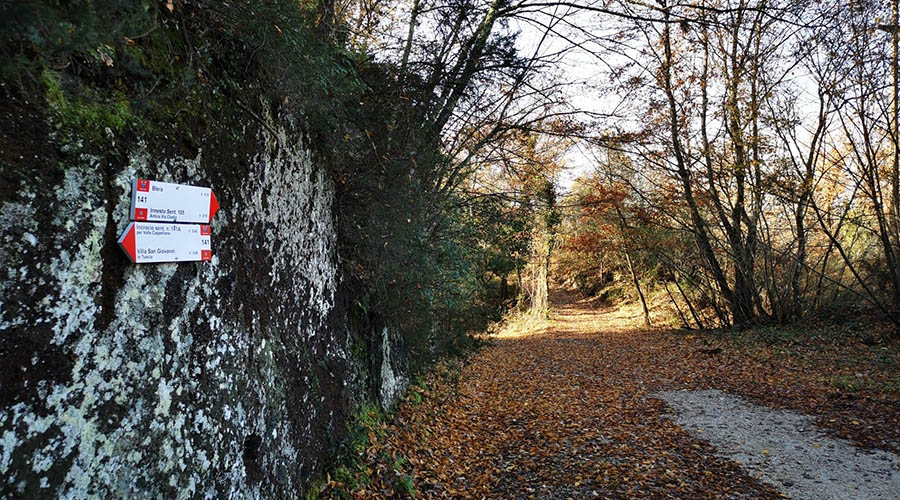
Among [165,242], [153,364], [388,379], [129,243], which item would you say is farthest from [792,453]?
[129,243]

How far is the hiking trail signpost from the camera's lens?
7.48 ft

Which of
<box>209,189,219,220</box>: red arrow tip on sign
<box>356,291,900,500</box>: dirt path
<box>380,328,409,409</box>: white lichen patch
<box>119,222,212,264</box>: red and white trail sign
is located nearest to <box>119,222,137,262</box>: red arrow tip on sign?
<box>119,222,212,264</box>: red and white trail sign

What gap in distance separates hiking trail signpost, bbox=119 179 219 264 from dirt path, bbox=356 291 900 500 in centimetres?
332

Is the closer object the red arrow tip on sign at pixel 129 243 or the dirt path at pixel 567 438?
the red arrow tip on sign at pixel 129 243

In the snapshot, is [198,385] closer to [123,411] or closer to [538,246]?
[123,411]

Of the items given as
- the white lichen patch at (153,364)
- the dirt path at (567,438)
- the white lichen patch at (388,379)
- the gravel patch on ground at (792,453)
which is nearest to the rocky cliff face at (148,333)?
the white lichen patch at (153,364)

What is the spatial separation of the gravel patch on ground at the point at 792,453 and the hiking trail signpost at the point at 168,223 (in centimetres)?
564

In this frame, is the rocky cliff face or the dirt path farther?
the dirt path

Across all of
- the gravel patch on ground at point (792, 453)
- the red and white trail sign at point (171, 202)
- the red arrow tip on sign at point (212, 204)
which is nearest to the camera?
the red and white trail sign at point (171, 202)

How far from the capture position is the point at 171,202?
8.13ft

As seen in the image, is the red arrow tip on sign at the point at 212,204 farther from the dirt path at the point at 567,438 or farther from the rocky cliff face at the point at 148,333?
the dirt path at the point at 567,438

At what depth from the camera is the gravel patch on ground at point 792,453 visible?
14.3 ft

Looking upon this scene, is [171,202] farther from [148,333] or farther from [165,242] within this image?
[148,333]

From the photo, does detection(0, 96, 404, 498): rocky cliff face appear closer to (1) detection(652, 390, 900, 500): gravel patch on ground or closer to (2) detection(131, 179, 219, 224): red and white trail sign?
(2) detection(131, 179, 219, 224): red and white trail sign
